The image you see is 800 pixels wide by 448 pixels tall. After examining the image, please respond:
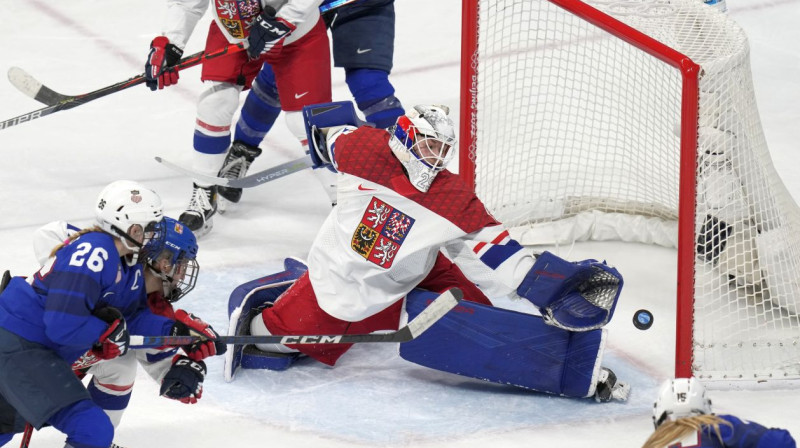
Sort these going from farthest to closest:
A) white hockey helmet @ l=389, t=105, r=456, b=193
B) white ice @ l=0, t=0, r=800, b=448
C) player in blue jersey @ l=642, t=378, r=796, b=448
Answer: white ice @ l=0, t=0, r=800, b=448
white hockey helmet @ l=389, t=105, r=456, b=193
player in blue jersey @ l=642, t=378, r=796, b=448

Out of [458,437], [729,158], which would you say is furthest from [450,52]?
[458,437]

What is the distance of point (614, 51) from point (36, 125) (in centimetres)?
275

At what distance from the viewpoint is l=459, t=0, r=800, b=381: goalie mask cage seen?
3.88 metres

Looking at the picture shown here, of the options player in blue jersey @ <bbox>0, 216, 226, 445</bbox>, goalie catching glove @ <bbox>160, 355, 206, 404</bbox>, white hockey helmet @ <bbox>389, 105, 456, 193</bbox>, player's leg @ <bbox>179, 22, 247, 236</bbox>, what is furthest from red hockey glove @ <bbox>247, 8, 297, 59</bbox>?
goalie catching glove @ <bbox>160, 355, 206, 404</bbox>

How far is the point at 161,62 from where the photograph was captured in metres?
4.82

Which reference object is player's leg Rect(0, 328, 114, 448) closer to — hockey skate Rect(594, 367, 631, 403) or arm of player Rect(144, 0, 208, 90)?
hockey skate Rect(594, 367, 631, 403)

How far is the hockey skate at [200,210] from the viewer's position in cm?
495

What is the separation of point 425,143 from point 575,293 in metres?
0.60

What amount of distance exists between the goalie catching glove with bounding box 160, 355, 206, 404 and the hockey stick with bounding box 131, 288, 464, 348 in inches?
2.4

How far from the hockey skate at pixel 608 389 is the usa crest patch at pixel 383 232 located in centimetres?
69

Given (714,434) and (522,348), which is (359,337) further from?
(714,434)

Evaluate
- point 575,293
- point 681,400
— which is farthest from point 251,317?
point 681,400

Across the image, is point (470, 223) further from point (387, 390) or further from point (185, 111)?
point (185, 111)

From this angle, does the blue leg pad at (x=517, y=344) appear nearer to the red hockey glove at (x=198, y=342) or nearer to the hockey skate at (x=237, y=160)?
the red hockey glove at (x=198, y=342)
